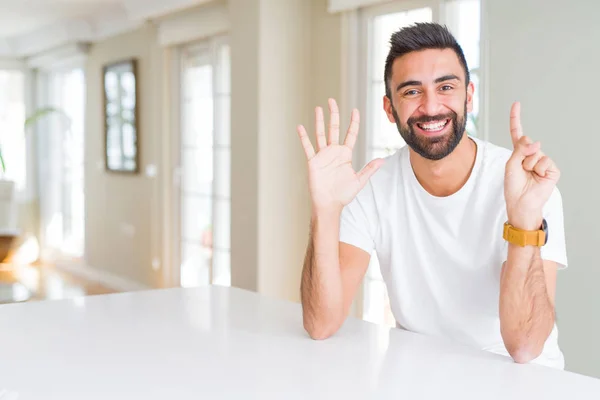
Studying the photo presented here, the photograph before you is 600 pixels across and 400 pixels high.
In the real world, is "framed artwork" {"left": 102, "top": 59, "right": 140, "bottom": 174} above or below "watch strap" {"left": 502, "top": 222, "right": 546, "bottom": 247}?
above

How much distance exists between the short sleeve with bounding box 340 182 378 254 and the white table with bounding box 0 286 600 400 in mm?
243

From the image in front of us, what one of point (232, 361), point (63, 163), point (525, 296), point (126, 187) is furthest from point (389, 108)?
point (63, 163)

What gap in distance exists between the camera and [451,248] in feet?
5.62

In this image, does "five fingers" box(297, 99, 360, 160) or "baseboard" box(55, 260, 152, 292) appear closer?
"five fingers" box(297, 99, 360, 160)

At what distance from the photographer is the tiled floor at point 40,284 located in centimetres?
663

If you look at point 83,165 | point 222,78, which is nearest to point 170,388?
point 222,78

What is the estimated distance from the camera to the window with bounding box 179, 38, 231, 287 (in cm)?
550

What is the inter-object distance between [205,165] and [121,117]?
1619 mm

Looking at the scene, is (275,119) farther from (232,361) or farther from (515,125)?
(232,361)

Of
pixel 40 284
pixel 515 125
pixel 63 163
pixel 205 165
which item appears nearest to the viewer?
pixel 515 125

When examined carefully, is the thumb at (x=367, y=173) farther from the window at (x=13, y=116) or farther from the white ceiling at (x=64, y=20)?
the window at (x=13, y=116)

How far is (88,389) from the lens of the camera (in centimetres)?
117

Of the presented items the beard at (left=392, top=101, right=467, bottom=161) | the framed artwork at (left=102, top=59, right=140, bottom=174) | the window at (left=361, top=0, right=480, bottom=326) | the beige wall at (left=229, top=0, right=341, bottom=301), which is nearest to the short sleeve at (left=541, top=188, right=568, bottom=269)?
the beard at (left=392, top=101, right=467, bottom=161)

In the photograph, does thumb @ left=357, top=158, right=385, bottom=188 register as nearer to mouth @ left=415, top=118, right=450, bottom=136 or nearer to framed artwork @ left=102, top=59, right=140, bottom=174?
mouth @ left=415, top=118, right=450, bottom=136
